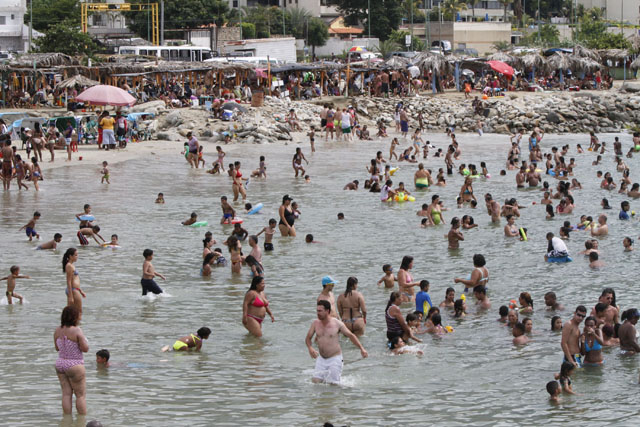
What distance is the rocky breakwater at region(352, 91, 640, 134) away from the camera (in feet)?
145

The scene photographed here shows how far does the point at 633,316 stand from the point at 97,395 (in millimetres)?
6898

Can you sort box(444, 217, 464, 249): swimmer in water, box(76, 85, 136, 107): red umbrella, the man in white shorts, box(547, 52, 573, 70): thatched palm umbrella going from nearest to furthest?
the man in white shorts → box(444, 217, 464, 249): swimmer in water → box(76, 85, 136, 107): red umbrella → box(547, 52, 573, 70): thatched palm umbrella

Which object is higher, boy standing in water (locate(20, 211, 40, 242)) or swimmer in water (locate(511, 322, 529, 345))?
boy standing in water (locate(20, 211, 40, 242))

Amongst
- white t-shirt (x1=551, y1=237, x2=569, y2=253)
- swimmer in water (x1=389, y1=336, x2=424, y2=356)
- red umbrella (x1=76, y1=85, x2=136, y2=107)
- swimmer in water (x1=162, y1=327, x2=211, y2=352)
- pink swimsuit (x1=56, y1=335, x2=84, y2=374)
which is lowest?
swimmer in water (x1=389, y1=336, x2=424, y2=356)

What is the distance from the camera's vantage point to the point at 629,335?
38.7 feet

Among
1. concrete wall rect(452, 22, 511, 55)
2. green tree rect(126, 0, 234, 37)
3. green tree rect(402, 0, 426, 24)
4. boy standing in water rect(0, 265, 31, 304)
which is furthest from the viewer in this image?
green tree rect(402, 0, 426, 24)

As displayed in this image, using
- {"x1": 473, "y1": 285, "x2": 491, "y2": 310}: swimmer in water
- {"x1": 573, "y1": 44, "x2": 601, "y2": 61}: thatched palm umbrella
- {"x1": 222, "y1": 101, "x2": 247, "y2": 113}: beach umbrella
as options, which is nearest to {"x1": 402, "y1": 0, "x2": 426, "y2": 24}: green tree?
{"x1": 573, "y1": 44, "x2": 601, "y2": 61}: thatched palm umbrella

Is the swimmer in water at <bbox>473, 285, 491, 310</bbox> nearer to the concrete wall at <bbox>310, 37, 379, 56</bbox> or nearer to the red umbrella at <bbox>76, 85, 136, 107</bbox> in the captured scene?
the red umbrella at <bbox>76, 85, 136, 107</bbox>

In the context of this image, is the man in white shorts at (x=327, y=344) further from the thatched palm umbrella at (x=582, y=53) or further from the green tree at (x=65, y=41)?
the thatched palm umbrella at (x=582, y=53)

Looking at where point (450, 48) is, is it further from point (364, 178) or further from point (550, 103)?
point (364, 178)

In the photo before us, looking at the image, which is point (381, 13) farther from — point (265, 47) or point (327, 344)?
point (327, 344)

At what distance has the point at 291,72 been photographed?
161 feet

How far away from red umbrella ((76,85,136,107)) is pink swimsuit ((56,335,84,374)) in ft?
75.1

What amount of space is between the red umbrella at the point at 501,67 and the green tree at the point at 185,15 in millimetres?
33299
